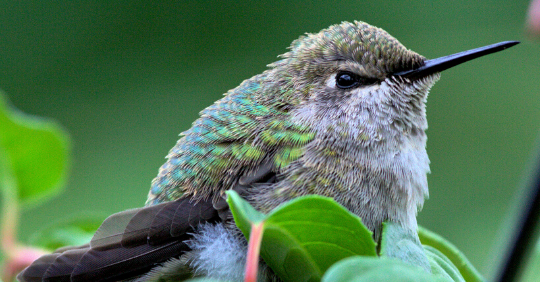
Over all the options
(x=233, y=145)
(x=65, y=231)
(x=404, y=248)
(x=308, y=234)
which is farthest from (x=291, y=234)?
(x=65, y=231)

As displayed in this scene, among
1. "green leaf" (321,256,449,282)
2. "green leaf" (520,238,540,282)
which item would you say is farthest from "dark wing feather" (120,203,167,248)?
"green leaf" (520,238,540,282)

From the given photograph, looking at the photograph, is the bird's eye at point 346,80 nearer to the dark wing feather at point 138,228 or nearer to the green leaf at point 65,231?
the dark wing feather at point 138,228

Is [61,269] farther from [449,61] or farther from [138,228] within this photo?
[449,61]

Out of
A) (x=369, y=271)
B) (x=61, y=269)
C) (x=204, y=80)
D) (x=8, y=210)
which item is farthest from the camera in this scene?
(x=204, y=80)

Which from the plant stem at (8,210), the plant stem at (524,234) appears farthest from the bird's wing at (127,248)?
the plant stem at (524,234)

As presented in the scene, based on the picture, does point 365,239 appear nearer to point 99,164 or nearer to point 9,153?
point 9,153
